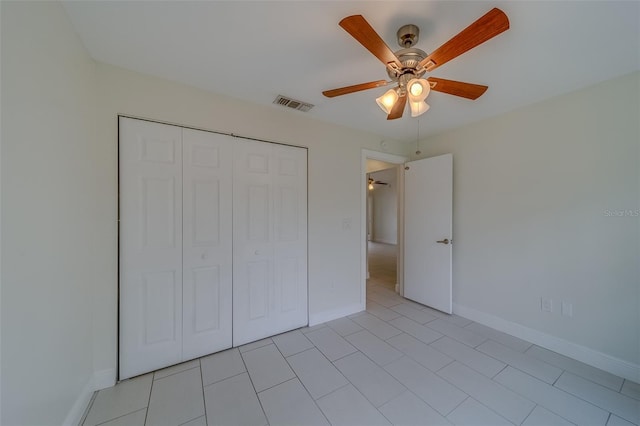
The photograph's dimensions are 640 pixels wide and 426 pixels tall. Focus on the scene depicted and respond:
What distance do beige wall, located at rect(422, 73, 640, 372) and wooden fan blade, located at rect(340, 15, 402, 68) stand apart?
200cm

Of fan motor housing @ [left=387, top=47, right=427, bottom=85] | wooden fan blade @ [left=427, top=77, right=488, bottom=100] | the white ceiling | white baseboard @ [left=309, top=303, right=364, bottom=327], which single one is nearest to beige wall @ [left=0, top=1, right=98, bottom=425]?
the white ceiling

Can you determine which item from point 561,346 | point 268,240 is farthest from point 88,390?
point 561,346

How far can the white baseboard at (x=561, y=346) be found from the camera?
5.88 ft

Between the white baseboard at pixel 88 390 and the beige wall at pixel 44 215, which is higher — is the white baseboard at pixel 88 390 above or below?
below

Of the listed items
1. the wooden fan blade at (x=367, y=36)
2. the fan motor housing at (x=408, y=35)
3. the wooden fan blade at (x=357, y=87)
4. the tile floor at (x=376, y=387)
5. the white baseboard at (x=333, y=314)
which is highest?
A: the fan motor housing at (x=408, y=35)

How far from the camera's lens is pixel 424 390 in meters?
1.66

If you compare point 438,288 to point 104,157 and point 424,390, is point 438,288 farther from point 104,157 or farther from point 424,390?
point 104,157

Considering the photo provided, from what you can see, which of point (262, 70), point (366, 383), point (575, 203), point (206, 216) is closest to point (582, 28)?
point (575, 203)

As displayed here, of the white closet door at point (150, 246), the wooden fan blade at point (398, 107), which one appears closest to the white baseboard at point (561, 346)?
the wooden fan blade at point (398, 107)

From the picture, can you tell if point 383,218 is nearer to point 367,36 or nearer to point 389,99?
point 389,99

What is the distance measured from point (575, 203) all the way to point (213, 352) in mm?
3610

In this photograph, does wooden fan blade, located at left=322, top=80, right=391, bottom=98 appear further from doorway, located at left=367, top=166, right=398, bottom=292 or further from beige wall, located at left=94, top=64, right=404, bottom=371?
doorway, located at left=367, top=166, right=398, bottom=292

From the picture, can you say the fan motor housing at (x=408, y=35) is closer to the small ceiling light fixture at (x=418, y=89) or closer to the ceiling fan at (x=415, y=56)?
the ceiling fan at (x=415, y=56)

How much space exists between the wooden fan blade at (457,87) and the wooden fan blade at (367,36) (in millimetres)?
311
